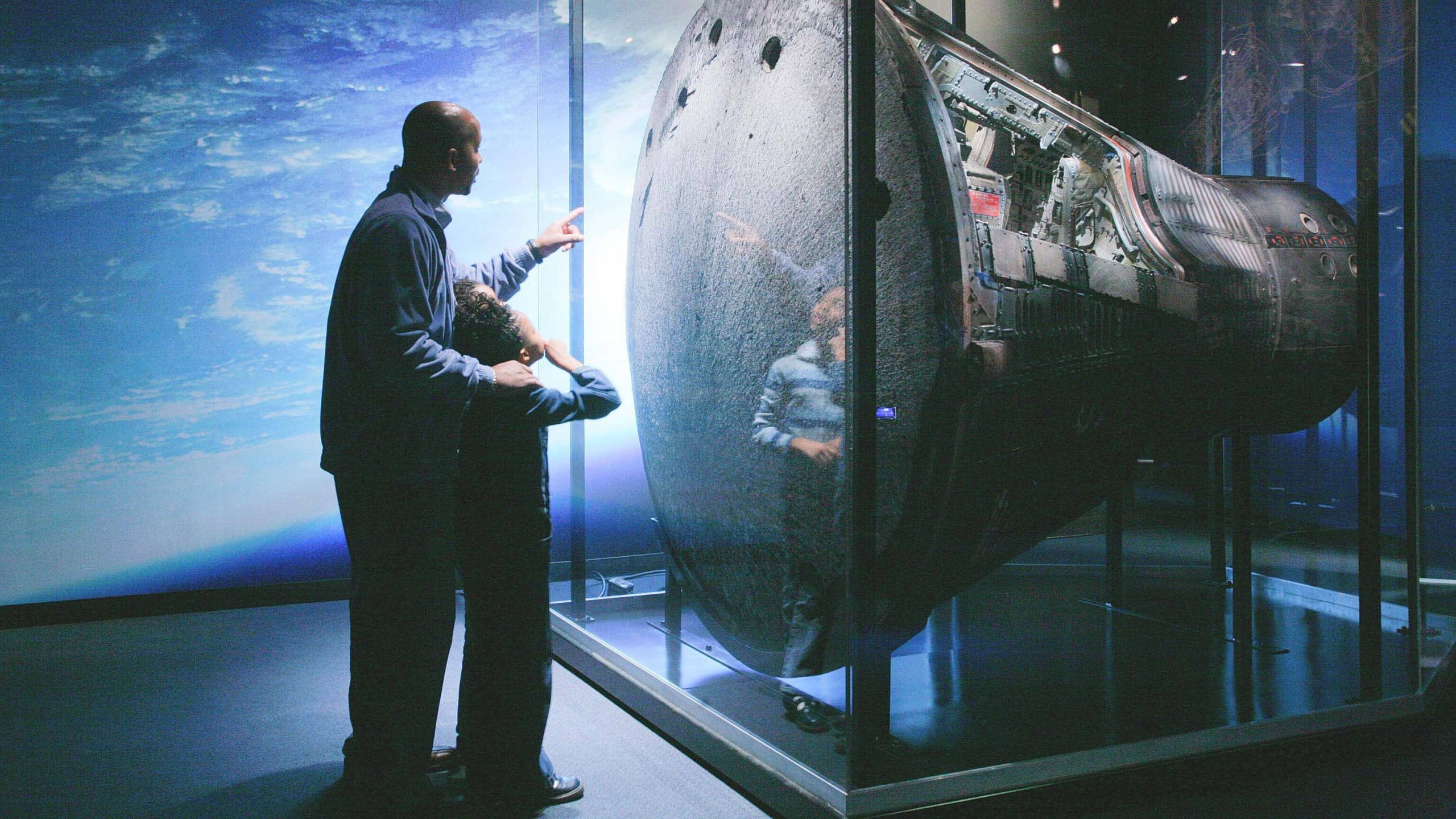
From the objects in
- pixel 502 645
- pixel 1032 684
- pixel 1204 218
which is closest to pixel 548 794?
pixel 502 645

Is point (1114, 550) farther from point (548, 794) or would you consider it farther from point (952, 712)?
point (548, 794)

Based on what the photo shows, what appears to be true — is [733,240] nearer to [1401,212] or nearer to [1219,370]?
[1219,370]

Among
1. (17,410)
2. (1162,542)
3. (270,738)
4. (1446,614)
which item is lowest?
(270,738)

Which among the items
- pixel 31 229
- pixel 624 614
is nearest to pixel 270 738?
pixel 624 614

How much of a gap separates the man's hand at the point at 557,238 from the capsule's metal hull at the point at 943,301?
0.78 ft

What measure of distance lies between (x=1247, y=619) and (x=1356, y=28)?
1782 millimetres

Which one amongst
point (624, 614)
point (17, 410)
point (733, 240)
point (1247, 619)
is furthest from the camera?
point (17, 410)

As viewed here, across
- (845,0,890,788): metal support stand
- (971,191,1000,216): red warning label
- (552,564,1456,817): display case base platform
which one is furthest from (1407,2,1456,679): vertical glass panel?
(845,0,890,788): metal support stand

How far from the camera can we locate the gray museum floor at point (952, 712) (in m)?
2.20

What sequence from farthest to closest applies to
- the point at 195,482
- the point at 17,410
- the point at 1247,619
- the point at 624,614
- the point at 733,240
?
the point at 195,482
the point at 17,410
the point at 624,614
the point at 1247,619
the point at 733,240

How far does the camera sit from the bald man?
1.99m

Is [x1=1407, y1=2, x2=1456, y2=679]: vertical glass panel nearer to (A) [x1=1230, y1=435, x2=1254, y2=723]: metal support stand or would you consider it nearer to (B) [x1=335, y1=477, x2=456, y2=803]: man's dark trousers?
(A) [x1=1230, y1=435, x2=1254, y2=723]: metal support stand

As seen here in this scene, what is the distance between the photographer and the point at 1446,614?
3113mm

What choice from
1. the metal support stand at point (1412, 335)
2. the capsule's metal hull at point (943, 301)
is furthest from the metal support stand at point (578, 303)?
the metal support stand at point (1412, 335)
